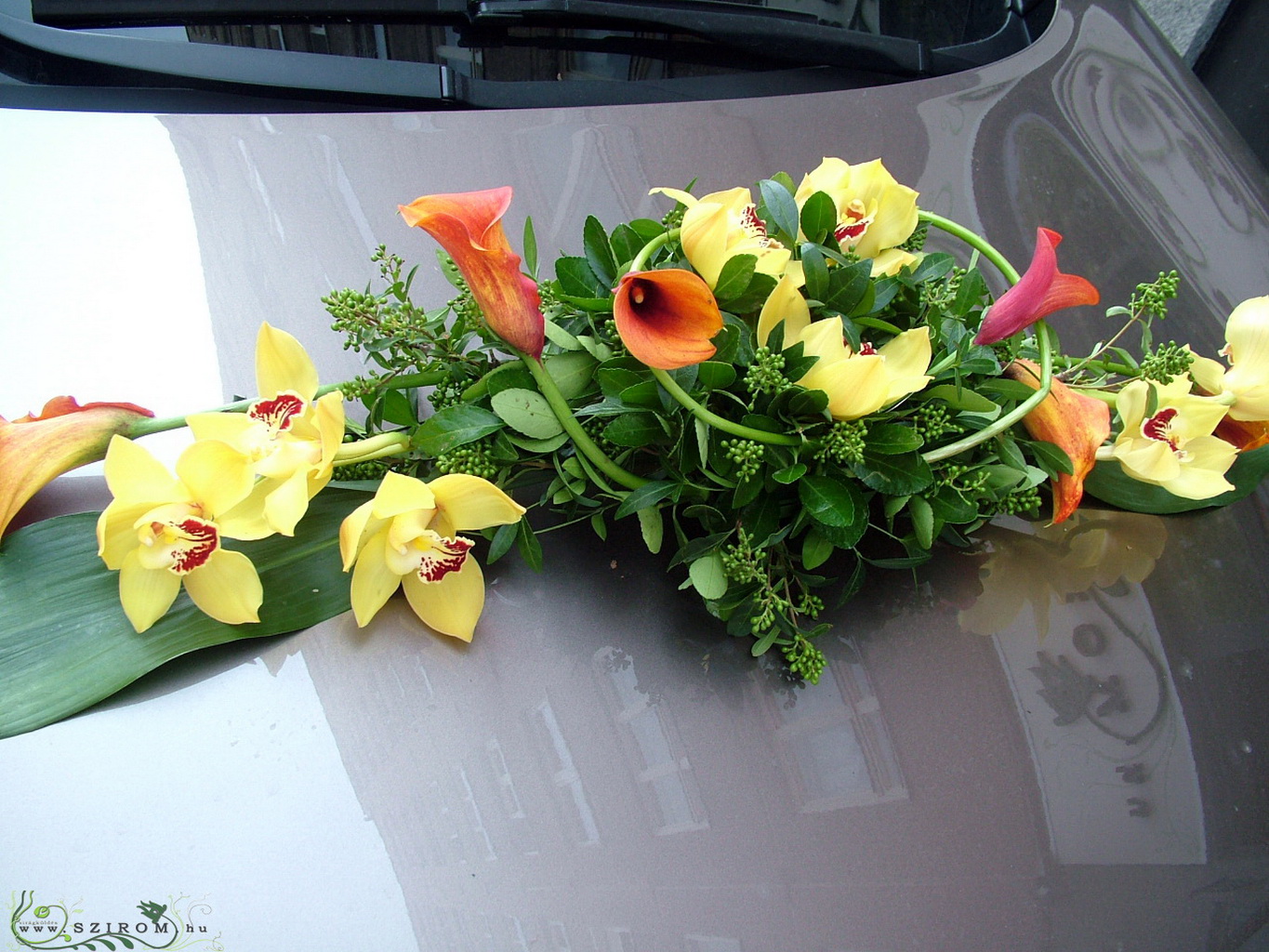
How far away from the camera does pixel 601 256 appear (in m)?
0.69

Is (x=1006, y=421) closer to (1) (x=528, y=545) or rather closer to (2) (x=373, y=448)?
(1) (x=528, y=545)

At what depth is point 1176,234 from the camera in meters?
0.94

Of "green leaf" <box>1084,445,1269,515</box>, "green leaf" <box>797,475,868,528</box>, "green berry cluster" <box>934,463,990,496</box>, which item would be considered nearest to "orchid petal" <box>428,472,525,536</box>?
"green leaf" <box>797,475,868,528</box>

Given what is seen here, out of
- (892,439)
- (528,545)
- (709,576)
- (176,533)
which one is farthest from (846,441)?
(176,533)

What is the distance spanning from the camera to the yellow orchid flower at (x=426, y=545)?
1.94 ft

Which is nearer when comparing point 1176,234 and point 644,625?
point 644,625

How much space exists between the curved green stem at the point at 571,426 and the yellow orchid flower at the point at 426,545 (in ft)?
0.22

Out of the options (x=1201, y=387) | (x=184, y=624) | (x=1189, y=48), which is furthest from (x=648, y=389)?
(x=1189, y=48)

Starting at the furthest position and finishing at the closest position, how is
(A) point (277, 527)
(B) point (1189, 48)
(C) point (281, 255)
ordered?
(B) point (1189, 48) < (C) point (281, 255) < (A) point (277, 527)

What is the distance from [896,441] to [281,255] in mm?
603

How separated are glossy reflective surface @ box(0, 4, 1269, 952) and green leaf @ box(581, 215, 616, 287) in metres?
0.21

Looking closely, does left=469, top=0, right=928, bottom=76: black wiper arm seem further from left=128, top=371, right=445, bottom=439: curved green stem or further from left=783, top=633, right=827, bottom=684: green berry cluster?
left=783, top=633, right=827, bottom=684: green berry cluster

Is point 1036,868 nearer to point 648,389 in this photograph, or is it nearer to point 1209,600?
point 1209,600

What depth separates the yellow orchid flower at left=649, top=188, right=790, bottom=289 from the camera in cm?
63
